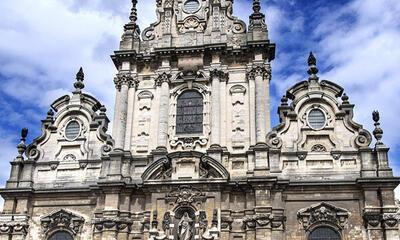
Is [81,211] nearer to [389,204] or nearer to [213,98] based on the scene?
[213,98]

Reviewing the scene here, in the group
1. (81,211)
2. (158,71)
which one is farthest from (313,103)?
(81,211)

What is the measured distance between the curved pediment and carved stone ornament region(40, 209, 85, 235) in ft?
10.8

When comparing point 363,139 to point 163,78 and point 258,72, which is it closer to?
point 258,72

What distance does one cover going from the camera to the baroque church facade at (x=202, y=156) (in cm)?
2228

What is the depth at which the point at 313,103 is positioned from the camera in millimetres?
24688

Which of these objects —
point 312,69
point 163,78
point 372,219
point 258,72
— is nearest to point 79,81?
point 163,78

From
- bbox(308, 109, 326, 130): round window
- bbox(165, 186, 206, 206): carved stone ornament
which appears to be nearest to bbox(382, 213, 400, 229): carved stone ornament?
bbox(308, 109, 326, 130): round window

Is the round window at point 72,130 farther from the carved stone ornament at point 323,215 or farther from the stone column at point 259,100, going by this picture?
the carved stone ornament at point 323,215

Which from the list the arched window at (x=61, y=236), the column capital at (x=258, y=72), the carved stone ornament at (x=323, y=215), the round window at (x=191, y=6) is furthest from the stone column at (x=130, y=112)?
the carved stone ornament at (x=323, y=215)

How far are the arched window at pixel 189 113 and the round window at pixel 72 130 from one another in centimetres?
457

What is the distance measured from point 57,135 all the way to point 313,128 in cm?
1133

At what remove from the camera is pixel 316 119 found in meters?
24.4

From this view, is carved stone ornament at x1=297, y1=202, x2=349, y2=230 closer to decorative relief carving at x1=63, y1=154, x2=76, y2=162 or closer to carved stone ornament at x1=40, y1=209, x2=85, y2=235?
carved stone ornament at x1=40, y1=209, x2=85, y2=235

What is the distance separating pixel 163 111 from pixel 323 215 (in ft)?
26.9
